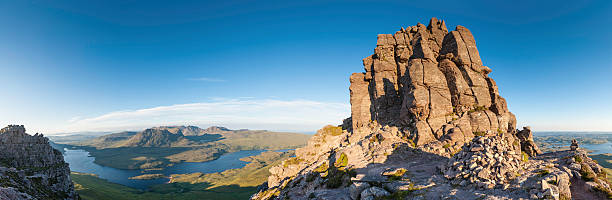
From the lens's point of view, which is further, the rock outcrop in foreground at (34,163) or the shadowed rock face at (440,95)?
the rock outcrop in foreground at (34,163)

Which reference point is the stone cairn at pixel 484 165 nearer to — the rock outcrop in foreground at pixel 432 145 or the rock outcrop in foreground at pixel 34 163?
the rock outcrop in foreground at pixel 432 145

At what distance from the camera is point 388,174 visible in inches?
1176

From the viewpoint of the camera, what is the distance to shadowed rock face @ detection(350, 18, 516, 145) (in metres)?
42.9

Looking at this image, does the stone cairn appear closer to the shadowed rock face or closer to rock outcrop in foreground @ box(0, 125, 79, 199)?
the shadowed rock face

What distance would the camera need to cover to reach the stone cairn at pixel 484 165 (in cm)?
2048

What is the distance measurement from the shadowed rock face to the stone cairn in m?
10.0

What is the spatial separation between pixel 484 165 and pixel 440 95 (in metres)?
28.7

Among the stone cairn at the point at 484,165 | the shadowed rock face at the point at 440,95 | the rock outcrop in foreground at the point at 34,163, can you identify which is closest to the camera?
the stone cairn at the point at 484,165

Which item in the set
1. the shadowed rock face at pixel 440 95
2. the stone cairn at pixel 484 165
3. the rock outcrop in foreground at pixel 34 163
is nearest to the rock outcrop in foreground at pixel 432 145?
the stone cairn at pixel 484 165

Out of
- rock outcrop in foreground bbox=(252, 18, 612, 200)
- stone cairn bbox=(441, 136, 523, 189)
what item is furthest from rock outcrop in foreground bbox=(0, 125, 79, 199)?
stone cairn bbox=(441, 136, 523, 189)

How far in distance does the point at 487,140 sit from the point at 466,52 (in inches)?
1432

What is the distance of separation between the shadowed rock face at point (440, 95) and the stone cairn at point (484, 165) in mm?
10033

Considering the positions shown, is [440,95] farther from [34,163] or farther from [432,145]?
[34,163]

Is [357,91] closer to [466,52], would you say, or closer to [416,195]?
[466,52]
